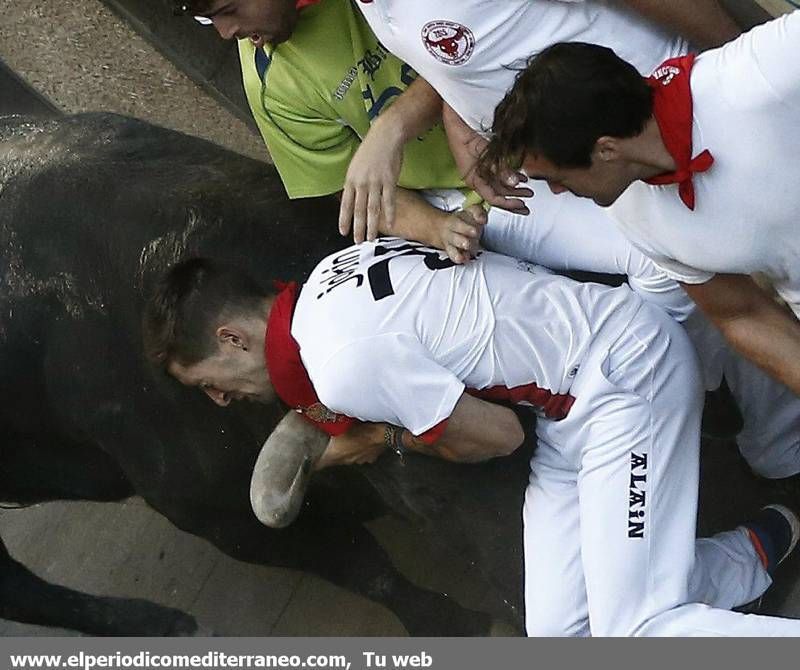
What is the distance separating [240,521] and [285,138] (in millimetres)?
1188

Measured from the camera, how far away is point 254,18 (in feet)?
7.48

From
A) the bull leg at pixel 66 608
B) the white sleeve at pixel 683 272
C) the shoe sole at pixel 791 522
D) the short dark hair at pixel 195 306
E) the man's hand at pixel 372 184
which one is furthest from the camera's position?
the bull leg at pixel 66 608

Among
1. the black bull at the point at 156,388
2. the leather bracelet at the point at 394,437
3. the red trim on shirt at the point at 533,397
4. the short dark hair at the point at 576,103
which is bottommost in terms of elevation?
the black bull at the point at 156,388

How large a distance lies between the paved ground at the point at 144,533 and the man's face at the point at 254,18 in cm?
145

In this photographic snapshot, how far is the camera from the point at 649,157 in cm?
186

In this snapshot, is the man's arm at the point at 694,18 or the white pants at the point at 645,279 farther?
the white pants at the point at 645,279

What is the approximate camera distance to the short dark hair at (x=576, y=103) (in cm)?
182

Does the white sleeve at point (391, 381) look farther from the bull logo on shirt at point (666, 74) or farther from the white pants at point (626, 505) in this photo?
the bull logo on shirt at point (666, 74)

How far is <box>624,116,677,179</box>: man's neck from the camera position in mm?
1854

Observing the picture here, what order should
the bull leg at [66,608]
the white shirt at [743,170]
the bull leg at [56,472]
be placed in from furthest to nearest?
1. the bull leg at [66,608]
2. the bull leg at [56,472]
3. the white shirt at [743,170]

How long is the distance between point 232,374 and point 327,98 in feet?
1.89

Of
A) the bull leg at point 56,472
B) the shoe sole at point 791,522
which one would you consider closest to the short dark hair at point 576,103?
the shoe sole at point 791,522

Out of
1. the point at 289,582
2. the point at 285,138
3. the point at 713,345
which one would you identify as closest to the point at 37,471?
the point at 289,582

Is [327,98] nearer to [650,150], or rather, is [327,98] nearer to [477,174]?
[477,174]
